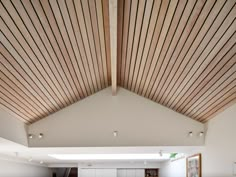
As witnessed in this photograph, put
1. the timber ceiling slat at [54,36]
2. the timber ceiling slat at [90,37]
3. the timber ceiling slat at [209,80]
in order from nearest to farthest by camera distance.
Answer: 1. the timber ceiling slat at [54,36]
2. the timber ceiling slat at [90,37]
3. the timber ceiling slat at [209,80]

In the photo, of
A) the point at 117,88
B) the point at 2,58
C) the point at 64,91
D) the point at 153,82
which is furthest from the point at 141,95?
the point at 2,58

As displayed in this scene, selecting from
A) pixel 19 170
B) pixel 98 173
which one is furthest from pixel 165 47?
pixel 98 173

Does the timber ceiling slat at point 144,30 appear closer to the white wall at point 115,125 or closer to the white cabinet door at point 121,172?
the white wall at point 115,125

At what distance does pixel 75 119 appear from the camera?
21.9 ft

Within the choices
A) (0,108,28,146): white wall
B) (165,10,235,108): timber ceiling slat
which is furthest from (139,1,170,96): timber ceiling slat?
(0,108,28,146): white wall

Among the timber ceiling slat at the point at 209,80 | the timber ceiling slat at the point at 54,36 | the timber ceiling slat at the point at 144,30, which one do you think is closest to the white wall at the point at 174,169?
the timber ceiling slat at the point at 209,80

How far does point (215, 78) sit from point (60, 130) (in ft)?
11.3

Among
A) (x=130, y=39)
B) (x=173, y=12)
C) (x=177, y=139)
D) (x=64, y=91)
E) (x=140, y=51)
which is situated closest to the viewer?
(x=173, y=12)

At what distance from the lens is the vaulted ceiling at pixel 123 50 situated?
3203 mm

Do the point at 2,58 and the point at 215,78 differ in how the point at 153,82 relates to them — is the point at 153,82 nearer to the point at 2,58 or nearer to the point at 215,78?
the point at 215,78

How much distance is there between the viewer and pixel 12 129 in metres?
5.63

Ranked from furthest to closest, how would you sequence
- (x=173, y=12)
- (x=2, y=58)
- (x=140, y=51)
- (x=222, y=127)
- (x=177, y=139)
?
1. (x=177, y=139)
2. (x=222, y=127)
3. (x=140, y=51)
4. (x=2, y=58)
5. (x=173, y=12)

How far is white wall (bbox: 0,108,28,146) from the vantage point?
204 inches

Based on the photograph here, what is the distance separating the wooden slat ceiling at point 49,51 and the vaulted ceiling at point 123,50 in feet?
0.04
